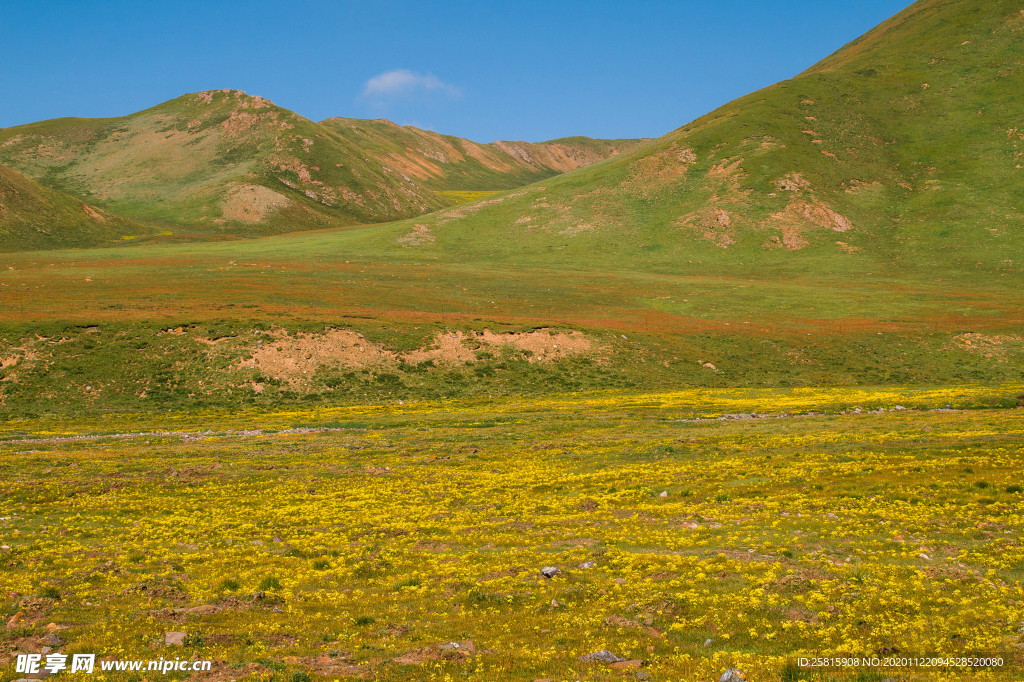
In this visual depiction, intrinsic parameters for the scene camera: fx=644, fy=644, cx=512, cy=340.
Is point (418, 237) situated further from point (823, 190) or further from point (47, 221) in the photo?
point (47, 221)

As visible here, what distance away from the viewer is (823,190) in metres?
151

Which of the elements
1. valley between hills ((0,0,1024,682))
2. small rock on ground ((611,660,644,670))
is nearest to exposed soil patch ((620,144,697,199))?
valley between hills ((0,0,1024,682))

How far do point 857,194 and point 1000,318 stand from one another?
3035 inches

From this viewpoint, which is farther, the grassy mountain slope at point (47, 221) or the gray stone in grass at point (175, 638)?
the grassy mountain slope at point (47, 221)

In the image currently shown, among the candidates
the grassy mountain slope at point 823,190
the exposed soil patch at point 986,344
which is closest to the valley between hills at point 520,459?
the exposed soil patch at point 986,344

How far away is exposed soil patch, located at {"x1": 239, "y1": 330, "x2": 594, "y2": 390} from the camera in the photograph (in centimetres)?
5769

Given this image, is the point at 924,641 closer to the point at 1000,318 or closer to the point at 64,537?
the point at 64,537

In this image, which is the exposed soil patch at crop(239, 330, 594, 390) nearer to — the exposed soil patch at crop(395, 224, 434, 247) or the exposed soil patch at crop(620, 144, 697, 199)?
the exposed soil patch at crop(395, 224, 434, 247)

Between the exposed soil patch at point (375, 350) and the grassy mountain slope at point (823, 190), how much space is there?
224ft

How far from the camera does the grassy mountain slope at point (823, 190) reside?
13325 cm

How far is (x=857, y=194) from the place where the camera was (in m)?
152

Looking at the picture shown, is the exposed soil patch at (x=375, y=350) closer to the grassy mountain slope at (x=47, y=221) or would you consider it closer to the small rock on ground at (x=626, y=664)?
the small rock on ground at (x=626, y=664)

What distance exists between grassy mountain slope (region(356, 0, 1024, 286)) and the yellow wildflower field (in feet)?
345

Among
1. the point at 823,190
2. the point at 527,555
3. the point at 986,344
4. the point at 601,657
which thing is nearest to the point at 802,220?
the point at 823,190
